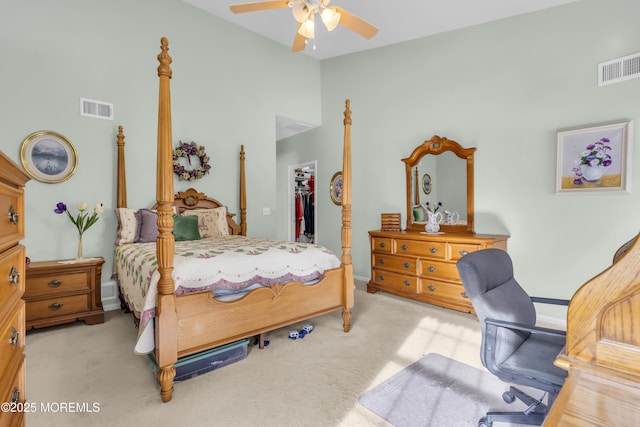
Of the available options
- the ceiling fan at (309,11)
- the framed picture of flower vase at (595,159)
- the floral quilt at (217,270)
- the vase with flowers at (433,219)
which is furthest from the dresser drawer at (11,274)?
the framed picture of flower vase at (595,159)

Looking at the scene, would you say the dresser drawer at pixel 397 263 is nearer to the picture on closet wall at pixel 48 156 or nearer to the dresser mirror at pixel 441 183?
the dresser mirror at pixel 441 183

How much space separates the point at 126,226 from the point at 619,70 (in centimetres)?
504

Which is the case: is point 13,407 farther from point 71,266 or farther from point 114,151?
point 114,151

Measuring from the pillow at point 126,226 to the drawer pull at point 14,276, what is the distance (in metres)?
2.71

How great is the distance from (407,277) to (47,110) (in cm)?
430

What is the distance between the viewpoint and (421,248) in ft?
12.1

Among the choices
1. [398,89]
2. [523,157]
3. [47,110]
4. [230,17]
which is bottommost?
[523,157]

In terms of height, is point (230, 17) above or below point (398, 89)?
above

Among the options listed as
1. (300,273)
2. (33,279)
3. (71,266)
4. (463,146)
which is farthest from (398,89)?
(33,279)

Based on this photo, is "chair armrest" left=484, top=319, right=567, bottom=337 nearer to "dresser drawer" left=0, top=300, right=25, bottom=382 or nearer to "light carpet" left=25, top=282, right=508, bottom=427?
"light carpet" left=25, top=282, right=508, bottom=427

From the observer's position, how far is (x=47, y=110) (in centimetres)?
323

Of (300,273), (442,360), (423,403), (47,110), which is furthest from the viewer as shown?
(47,110)

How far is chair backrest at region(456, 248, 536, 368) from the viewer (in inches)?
61.5

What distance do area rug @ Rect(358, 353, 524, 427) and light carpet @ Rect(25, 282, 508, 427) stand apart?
0.24ft
